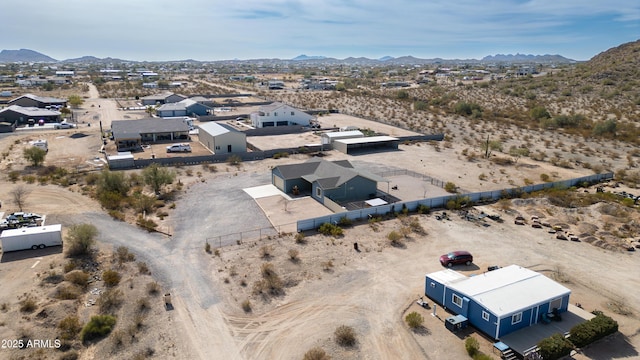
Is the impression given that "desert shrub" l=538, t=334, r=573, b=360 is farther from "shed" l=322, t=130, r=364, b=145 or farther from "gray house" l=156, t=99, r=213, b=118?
"gray house" l=156, t=99, r=213, b=118

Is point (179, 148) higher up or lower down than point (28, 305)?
higher up

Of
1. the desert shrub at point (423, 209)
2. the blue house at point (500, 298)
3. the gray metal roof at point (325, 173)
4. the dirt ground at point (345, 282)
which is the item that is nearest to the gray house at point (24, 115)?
the dirt ground at point (345, 282)

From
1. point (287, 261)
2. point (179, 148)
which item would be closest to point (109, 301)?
point (287, 261)

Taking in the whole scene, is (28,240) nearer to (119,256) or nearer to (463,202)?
(119,256)

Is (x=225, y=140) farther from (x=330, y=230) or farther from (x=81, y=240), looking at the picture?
(x=81, y=240)

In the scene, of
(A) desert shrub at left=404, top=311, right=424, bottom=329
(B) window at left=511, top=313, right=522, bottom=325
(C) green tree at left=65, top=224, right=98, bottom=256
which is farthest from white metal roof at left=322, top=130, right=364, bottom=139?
(B) window at left=511, top=313, right=522, bottom=325

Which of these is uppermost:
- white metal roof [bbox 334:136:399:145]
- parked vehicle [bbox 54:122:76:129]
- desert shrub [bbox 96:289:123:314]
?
white metal roof [bbox 334:136:399:145]
